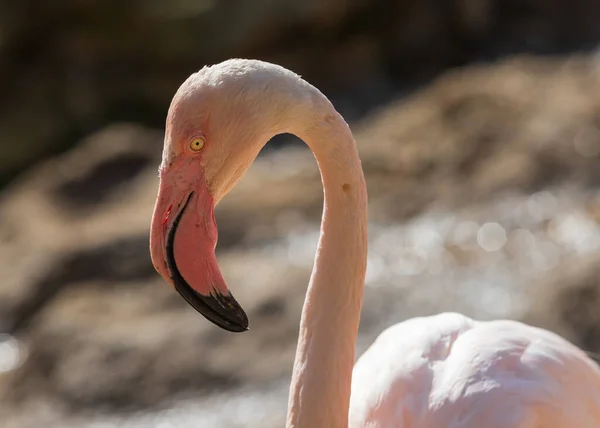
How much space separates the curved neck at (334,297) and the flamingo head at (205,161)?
20cm

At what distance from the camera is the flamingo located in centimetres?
194

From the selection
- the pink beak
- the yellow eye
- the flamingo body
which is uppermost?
the yellow eye

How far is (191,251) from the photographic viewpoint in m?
1.95

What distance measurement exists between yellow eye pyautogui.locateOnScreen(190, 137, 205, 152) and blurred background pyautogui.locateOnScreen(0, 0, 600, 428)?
8.17 ft

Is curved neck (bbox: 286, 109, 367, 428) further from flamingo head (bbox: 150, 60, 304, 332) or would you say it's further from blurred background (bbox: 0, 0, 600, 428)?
blurred background (bbox: 0, 0, 600, 428)

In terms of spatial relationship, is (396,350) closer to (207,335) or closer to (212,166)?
(212,166)

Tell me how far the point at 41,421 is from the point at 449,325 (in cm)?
271

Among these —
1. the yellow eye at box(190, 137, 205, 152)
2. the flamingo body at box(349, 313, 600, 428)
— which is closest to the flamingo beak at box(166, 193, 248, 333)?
the yellow eye at box(190, 137, 205, 152)

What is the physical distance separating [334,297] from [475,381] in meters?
0.52

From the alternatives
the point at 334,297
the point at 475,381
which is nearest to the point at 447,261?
the point at 475,381

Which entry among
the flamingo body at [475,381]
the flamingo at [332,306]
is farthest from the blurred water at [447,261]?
the flamingo at [332,306]

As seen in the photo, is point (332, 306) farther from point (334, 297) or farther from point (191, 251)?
point (191, 251)

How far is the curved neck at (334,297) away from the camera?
2.12 m

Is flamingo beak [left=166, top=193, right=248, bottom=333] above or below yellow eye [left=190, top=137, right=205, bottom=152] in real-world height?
below
